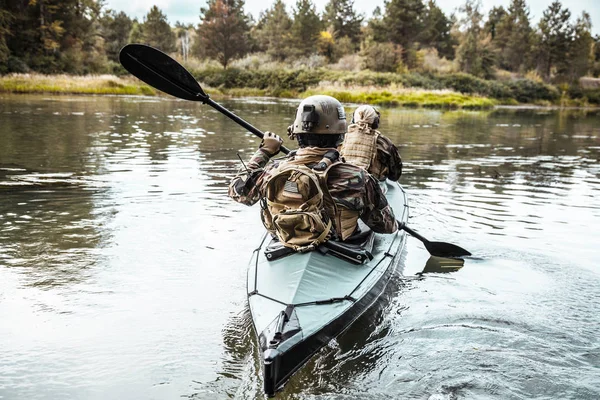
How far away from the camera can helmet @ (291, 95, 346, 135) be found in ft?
12.8

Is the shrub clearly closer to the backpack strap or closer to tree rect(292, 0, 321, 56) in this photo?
tree rect(292, 0, 321, 56)

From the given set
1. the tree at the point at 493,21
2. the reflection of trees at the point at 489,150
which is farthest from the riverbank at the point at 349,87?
the tree at the point at 493,21

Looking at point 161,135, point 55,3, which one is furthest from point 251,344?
point 55,3

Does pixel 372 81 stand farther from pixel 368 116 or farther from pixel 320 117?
pixel 320 117

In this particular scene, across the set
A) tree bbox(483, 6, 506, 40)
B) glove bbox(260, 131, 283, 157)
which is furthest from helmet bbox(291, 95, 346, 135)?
tree bbox(483, 6, 506, 40)

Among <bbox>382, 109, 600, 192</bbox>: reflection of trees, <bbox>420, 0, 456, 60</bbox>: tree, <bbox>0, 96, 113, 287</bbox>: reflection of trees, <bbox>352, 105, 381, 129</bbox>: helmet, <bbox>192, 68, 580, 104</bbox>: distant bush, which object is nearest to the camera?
<bbox>0, 96, 113, 287</bbox>: reflection of trees

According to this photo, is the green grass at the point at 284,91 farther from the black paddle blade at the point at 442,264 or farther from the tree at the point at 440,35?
the black paddle blade at the point at 442,264

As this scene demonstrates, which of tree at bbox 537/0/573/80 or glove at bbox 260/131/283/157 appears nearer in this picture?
glove at bbox 260/131/283/157

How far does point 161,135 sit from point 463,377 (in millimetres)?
14992

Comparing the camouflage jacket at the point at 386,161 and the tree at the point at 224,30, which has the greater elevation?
the tree at the point at 224,30

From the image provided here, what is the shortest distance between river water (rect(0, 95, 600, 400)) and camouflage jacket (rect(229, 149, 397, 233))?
0.84m

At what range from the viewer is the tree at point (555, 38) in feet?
201

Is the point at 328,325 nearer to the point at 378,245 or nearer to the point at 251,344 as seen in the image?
the point at 251,344

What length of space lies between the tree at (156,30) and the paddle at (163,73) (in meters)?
58.2
